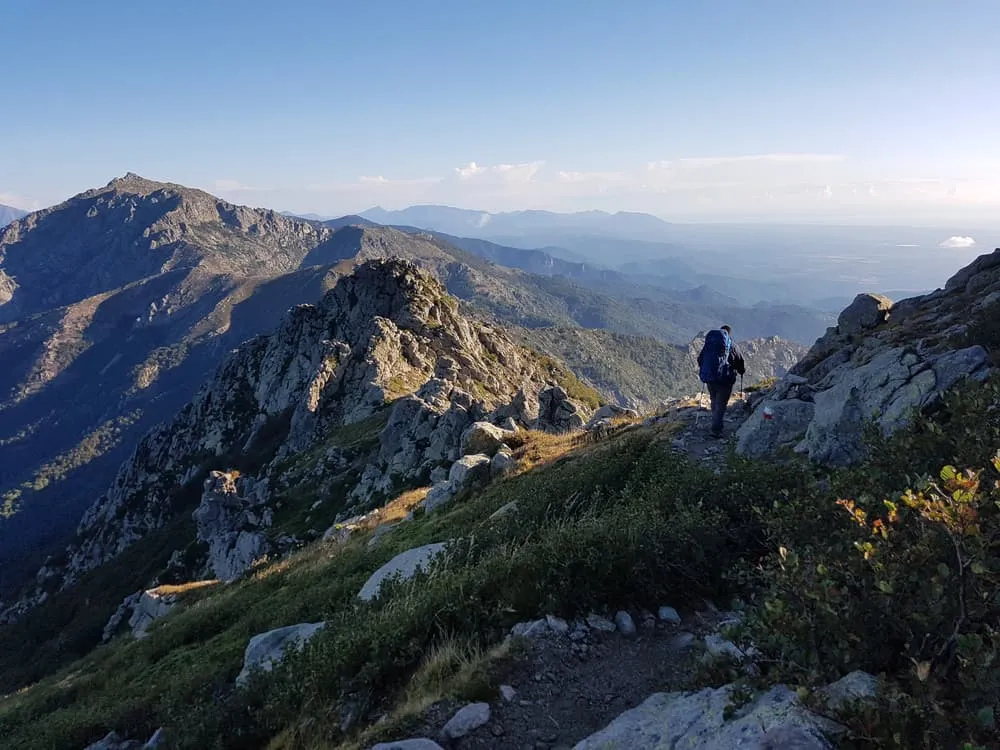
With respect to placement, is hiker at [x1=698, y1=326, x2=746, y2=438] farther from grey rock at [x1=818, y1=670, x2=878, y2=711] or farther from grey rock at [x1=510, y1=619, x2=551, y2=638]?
grey rock at [x1=818, y1=670, x2=878, y2=711]

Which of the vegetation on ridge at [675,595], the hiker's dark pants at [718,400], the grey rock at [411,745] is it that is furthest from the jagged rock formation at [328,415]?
the grey rock at [411,745]

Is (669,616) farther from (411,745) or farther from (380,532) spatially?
(380,532)

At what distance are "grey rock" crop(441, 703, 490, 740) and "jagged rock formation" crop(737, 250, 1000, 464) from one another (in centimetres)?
686

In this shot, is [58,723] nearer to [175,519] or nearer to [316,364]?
[316,364]

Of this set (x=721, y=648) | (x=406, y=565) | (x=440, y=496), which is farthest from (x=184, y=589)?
(x=721, y=648)

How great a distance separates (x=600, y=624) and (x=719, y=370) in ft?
42.8

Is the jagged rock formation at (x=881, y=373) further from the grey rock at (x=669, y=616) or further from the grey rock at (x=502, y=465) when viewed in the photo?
the grey rock at (x=502, y=465)

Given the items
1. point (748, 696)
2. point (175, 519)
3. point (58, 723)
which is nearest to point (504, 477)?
point (58, 723)

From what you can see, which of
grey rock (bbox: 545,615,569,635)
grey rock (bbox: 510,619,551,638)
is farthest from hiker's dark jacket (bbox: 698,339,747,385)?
grey rock (bbox: 510,619,551,638)

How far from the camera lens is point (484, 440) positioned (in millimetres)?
29125

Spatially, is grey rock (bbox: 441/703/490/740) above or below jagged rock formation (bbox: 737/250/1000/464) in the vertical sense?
below

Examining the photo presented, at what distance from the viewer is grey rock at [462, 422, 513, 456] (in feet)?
93.3

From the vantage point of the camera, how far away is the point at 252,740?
7113 mm

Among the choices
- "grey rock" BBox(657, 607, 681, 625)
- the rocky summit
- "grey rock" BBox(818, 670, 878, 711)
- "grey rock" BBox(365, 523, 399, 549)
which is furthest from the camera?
"grey rock" BBox(365, 523, 399, 549)
